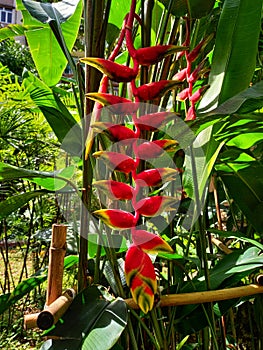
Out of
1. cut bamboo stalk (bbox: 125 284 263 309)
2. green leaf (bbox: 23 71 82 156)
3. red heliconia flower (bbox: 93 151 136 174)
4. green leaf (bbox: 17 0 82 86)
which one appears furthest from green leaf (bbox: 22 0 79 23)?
cut bamboo stalk (bbox: 125 284 263 309)

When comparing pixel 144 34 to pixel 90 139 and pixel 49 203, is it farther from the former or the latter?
pixel 49 203

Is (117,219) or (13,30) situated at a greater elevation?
(13,30)

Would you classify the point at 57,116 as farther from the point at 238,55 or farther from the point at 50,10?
the point at 238,55

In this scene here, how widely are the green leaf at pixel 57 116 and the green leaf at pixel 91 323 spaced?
21 centimetres

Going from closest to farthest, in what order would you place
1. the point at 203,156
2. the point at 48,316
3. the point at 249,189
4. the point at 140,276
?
the point at 140,276 → the point at 48,316 → the point at 203,156 → the point at 249,189

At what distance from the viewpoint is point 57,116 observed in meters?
0.58

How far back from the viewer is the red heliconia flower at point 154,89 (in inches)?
11.7

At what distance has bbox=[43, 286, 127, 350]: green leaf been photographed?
359 millimetres

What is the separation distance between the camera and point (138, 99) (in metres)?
0.30

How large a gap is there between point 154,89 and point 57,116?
0.31 metres

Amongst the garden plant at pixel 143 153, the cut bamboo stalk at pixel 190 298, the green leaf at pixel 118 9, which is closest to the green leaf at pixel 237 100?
the garden plant at pixel 143 153

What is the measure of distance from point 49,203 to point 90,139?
1283mm

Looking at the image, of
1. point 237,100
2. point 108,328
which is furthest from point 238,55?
point 108,328

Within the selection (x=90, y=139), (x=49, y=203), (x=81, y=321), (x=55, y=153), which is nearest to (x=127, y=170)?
(x=90, y=139)
